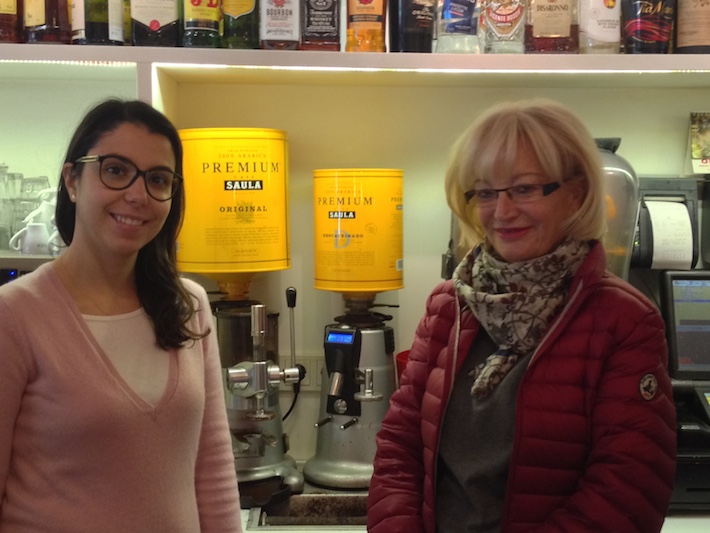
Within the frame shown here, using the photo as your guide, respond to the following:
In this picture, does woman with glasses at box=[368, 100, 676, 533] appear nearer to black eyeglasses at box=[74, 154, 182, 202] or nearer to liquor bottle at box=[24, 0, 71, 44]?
black eyeglasses at box=[74, 154, 182, 202]

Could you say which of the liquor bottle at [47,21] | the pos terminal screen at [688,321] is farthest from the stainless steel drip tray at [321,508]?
the liquor bottle at [47,21]

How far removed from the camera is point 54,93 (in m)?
1.94

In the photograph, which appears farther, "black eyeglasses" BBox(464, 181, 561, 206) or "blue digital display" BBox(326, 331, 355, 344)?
"blue digital display" BBox(326, 331, 355, 344)

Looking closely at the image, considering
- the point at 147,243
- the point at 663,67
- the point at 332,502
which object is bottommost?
the point at 332,502

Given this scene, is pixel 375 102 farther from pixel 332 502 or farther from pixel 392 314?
pixel 332 502


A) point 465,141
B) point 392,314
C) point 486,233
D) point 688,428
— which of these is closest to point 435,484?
point 486,233

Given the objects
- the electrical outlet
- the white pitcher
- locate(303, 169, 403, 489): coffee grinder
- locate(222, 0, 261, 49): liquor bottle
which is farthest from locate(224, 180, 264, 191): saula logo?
the electrical outlet

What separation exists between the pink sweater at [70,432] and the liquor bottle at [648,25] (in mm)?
1238

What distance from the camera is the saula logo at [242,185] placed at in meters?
1.70

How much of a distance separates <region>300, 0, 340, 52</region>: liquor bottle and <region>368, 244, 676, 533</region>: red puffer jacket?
81cm

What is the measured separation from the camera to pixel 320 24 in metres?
1.67

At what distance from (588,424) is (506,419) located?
0.37 ft

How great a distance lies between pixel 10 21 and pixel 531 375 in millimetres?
1293

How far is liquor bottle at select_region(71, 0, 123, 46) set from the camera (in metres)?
1.62
